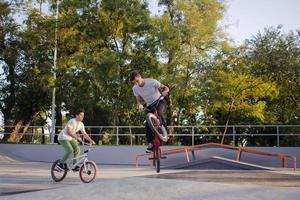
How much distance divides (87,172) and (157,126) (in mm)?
2396

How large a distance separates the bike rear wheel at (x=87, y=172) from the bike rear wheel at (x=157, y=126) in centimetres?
218

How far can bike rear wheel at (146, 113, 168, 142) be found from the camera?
893cm

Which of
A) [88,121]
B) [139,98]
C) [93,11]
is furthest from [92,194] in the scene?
[88,121]

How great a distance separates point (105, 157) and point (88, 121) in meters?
15.4

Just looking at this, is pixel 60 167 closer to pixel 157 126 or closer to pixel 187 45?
pixel 157 126

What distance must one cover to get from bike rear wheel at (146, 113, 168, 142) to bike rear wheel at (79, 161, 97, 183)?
218cm

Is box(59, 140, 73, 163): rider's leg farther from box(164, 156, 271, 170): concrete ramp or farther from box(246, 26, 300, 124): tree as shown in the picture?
box(246, 26, 300, 124): tree

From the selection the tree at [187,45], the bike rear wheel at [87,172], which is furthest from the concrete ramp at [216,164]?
the tree at [187,45]

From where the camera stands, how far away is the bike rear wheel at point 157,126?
352 inches

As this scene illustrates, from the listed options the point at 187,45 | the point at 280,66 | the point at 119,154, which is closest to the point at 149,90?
the point at 119,154

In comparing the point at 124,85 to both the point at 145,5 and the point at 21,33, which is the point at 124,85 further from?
the point at 21,33

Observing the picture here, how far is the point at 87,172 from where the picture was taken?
10.4 m

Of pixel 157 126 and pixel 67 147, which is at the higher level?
pixel 157 126

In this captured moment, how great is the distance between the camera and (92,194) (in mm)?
6566
